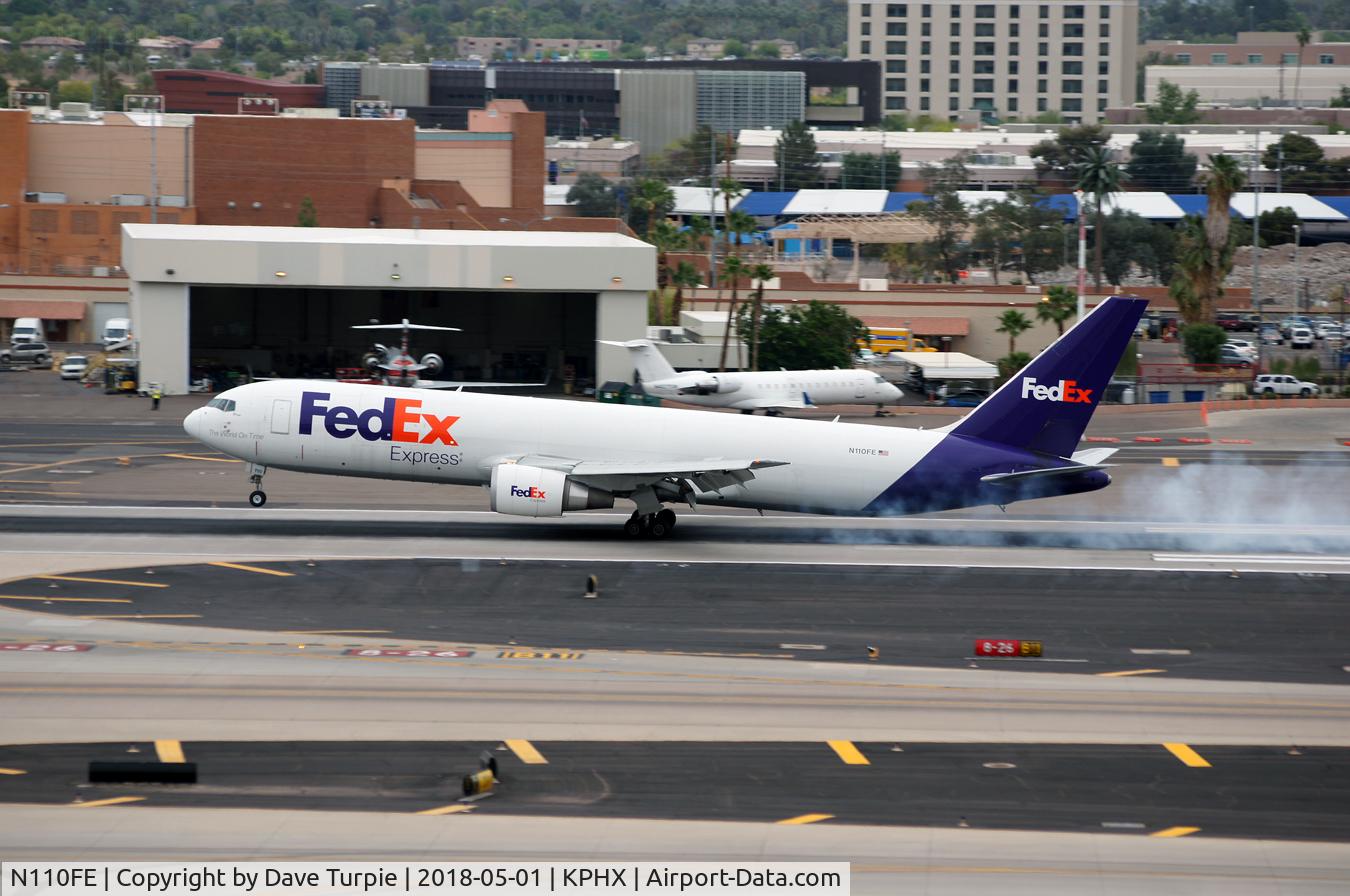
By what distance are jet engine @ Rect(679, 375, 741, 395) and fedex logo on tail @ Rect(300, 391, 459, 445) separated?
36.1 m

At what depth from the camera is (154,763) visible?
2648 centimetres

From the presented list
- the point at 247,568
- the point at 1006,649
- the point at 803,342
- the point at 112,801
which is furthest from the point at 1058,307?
the point at 112,801

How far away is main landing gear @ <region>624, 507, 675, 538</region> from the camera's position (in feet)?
157

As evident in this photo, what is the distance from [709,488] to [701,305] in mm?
75141

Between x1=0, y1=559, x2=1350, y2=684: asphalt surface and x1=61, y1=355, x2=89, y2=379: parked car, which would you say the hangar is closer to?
x1=61, y1=355, x2=89, y2=379: parked car

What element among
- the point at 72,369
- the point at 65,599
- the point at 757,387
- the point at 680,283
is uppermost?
the point at 680,283

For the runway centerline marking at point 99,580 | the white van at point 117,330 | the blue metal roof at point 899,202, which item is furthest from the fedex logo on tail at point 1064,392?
the blue metal roof at point 899,202

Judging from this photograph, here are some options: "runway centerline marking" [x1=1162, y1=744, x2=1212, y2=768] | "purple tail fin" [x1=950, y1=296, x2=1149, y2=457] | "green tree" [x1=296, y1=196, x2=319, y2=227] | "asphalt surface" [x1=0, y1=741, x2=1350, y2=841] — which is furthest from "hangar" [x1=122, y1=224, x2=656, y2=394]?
"runway centerline marking" [x1=1162, y1=744, x2=1212, y2=768]

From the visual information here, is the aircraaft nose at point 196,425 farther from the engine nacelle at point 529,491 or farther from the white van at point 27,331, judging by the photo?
the white van at point 27,331

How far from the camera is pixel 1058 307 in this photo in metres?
107

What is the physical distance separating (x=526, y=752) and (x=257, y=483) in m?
25.4

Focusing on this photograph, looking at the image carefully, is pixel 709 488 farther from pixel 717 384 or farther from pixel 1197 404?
pixel 1197 404

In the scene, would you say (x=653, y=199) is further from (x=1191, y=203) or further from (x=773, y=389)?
(x=1191, y=203)

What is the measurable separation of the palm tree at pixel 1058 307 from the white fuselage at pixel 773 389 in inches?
999
